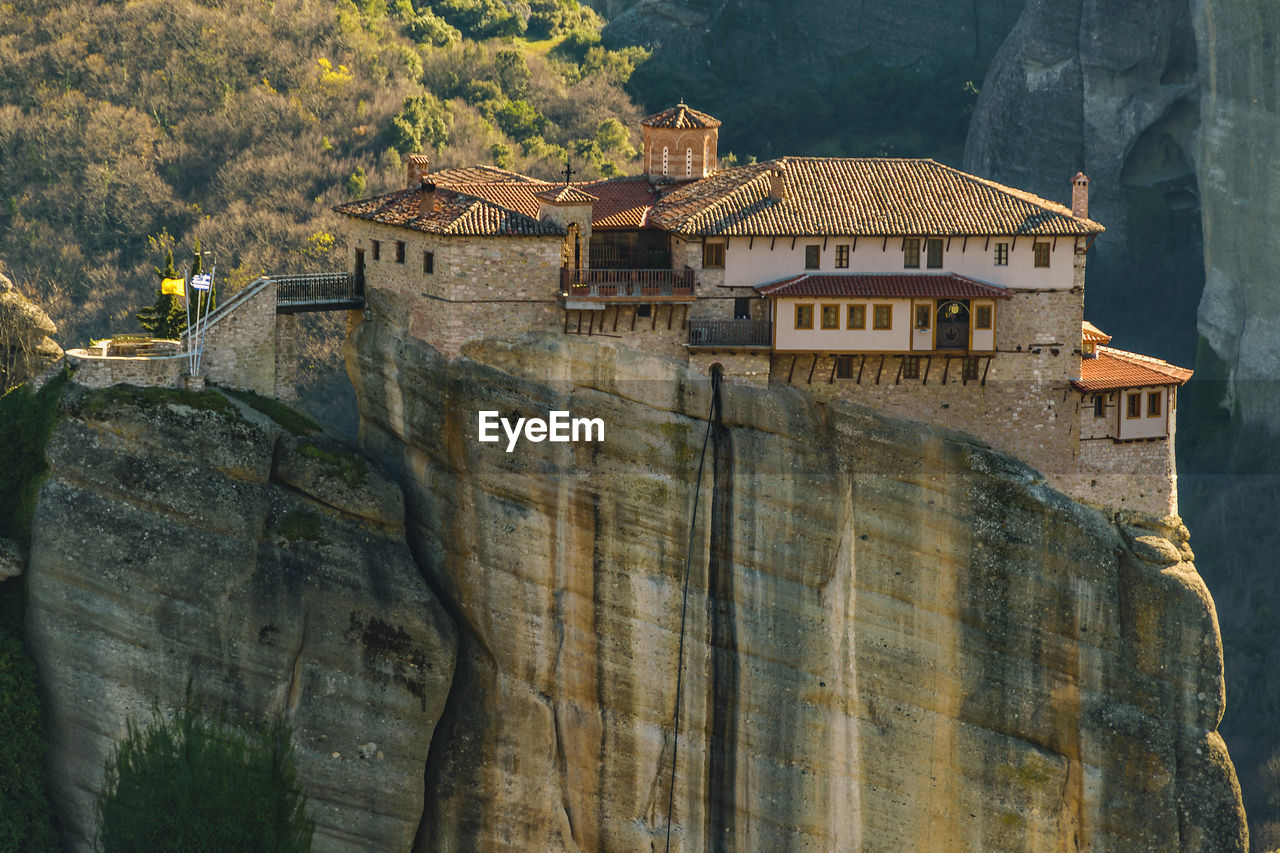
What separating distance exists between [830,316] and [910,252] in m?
2.38

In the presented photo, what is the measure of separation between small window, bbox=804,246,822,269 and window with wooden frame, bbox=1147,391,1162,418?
8.53 m

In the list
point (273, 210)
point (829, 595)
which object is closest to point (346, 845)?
point (829, 595)

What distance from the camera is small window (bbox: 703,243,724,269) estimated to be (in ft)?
192

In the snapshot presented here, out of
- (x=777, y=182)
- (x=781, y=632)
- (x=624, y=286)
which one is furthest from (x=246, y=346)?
(x=781, y=632)

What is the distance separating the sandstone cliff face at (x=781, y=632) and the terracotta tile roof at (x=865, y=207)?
3783 mm

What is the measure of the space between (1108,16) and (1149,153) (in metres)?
5.37

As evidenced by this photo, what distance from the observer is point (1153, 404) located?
60344 millimetres

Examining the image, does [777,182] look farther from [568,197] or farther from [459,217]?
[459,217]

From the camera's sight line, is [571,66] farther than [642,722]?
Yes

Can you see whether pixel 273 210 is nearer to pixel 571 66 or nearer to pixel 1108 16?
pixel 571 66

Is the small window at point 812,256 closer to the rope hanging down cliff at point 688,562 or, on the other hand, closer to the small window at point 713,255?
the small window at point 713,255

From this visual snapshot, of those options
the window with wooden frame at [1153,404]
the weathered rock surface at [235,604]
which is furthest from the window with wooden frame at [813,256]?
the weathered rock surface at [235,604]

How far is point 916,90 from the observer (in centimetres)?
10562

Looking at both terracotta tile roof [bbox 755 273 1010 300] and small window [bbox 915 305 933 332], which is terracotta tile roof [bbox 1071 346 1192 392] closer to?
terracotta tile roof [bbox 755 273 1010 300]
